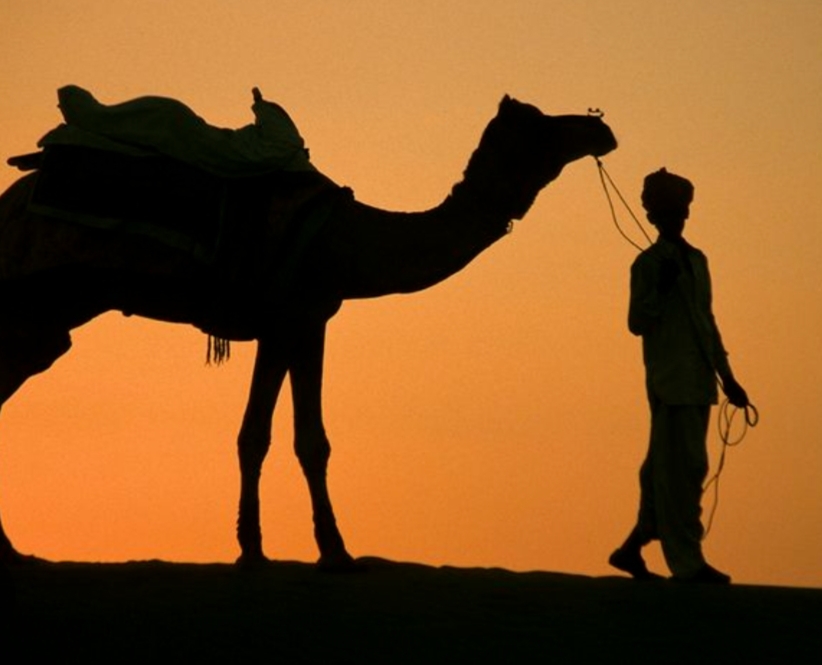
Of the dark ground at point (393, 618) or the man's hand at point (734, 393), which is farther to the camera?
the man's hand at point (734, 393)

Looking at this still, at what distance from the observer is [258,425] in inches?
633

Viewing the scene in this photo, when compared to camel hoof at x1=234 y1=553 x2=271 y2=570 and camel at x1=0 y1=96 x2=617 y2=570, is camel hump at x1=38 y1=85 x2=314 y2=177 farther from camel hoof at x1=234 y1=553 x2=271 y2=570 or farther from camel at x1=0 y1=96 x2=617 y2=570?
camel hoof at x1=234 y1=553 x2=271 y2=570

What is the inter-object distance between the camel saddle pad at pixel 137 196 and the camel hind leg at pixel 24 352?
115 cm

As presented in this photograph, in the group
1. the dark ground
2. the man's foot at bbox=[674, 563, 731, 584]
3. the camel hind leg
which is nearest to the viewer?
the dark ground

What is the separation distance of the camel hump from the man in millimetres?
2383

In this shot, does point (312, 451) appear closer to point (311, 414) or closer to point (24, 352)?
point (311, 414)

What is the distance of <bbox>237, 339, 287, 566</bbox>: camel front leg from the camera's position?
15.9 metres

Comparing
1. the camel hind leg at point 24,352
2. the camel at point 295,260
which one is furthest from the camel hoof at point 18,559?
the camel hind leg at point 24,352

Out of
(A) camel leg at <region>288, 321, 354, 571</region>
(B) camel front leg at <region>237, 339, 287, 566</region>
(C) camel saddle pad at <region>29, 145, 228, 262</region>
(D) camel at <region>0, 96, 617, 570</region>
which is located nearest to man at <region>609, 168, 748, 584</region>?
(D) camel at <region>0, 96, 617, 570</region>

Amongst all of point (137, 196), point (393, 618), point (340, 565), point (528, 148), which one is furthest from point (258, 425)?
point (393, 618)

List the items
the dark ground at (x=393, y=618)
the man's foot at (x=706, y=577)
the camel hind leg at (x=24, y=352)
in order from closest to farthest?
the dark ground at (x=393, y=618)
the man's foot at (x=706, y=577)
the camel hind leg at (x=24, y=352)

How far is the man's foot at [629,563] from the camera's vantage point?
15.6 metres

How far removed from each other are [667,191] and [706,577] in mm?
2428

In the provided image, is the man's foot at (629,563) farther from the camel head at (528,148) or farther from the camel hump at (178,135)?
the camel hump at (178,135)
